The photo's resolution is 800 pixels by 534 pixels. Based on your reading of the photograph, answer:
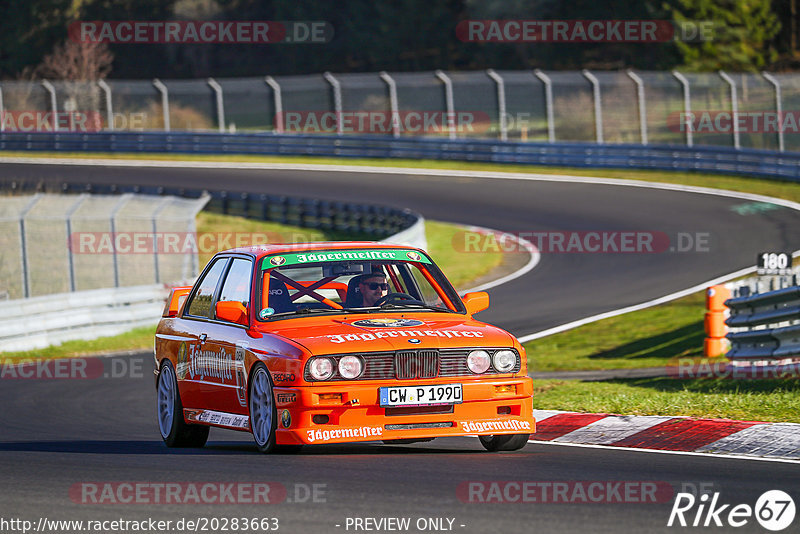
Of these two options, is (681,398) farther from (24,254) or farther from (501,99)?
(501,99)

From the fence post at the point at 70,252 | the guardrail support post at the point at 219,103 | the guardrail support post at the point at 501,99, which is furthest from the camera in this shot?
the guardrail support post at the point at 219,103

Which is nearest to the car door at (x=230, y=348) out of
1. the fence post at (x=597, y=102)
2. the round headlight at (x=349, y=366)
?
the round headlight at (x=349, y=366)

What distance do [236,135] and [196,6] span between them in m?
48.4

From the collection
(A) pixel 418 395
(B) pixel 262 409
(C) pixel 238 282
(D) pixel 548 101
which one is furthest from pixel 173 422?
(D) pixel 548 101

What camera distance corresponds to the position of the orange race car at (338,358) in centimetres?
800

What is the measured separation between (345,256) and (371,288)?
12.0 inches

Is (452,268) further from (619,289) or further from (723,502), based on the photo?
(723,502)

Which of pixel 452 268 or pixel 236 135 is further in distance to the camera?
pixel 236 135

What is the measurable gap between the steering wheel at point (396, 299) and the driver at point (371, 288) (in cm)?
2

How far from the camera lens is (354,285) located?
9.19 m

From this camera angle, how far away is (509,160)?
4019cm

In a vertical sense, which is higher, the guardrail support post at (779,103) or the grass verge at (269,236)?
the guardrail support post at (779,103)

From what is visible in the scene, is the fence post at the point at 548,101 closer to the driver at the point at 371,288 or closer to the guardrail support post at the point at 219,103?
the guardrail support post at the point at 219,103

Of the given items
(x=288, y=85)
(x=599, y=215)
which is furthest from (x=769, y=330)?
(x=288, y=85)
